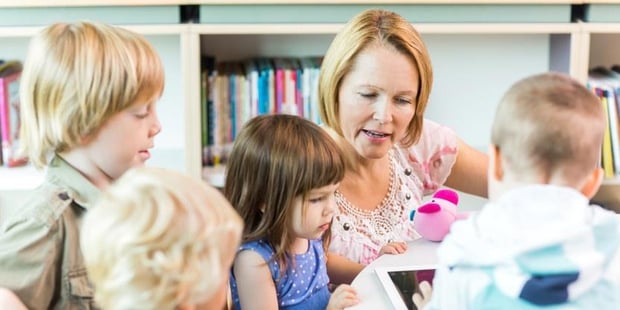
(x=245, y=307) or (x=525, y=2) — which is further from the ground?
(x=525, y=2)

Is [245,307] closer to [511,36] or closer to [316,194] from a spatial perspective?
[316,194]

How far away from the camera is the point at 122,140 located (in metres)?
1.29

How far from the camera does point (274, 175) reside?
141cm

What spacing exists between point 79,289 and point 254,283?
0.92 feet

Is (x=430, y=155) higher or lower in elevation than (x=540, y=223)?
lower

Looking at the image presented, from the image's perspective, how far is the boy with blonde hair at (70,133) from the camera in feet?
4.02

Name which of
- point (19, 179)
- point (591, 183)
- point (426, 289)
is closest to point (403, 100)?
point (426, 289)

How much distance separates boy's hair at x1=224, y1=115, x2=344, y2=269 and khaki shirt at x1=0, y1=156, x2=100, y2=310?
24 centimetres

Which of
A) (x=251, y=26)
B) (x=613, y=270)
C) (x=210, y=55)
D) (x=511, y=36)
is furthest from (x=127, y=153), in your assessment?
(x=511, y=36)

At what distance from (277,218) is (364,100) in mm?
370

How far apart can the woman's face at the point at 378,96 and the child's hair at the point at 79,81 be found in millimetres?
494

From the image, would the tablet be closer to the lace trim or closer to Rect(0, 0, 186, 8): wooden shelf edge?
the lace trim

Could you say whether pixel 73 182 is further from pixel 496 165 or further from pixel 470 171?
pixel 470 171

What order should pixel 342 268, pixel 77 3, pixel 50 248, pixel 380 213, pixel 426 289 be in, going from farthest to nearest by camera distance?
pixel 77 3
pixel 380 213
pixel 342 268
pixel 426 289
pixel 50 248
